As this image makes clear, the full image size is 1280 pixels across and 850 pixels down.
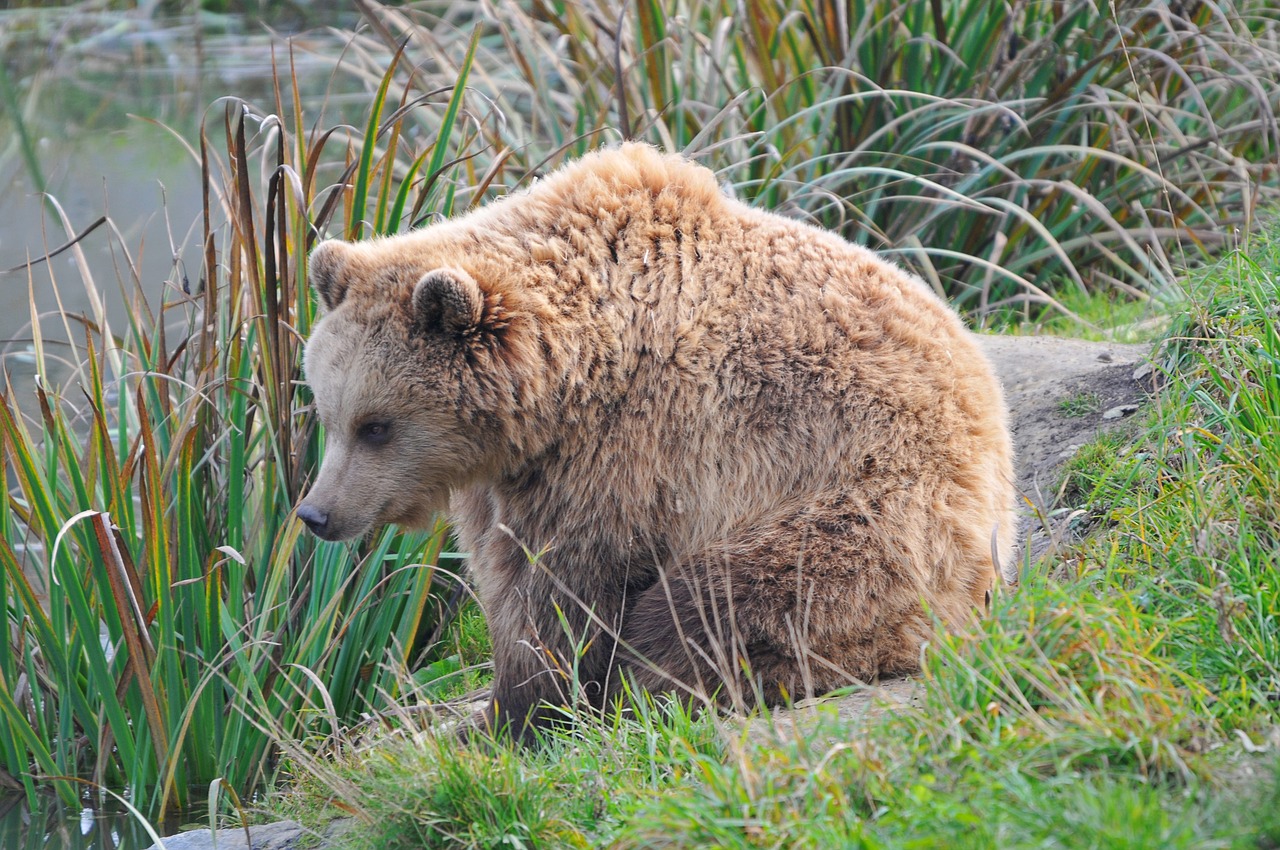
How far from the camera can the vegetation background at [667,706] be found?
2576 millimetres

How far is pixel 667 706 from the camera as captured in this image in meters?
3.45

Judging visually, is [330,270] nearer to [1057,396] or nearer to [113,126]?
[1057,396]

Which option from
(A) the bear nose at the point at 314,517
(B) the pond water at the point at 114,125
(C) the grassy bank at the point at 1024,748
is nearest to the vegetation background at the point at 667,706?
(C) the grassy bank at the point at 1024,748

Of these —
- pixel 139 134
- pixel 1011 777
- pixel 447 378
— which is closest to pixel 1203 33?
pixel 447 378

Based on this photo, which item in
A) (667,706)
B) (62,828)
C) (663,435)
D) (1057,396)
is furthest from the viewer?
(1057,396)

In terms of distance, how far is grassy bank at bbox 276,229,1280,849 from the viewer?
236 cm

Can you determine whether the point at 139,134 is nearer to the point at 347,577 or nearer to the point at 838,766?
the point at 347,577

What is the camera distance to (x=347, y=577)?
14.6ft

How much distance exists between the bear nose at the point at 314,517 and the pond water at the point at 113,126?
9.33 feet

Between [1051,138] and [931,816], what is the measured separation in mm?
6215

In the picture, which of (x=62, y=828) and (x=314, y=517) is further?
(x=62, y=828)

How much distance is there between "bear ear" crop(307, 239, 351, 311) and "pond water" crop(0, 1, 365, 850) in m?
2.41

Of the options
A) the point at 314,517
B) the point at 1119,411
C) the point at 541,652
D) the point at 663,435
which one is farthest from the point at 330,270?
the point at 1119,411

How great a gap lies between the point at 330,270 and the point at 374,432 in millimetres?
522
